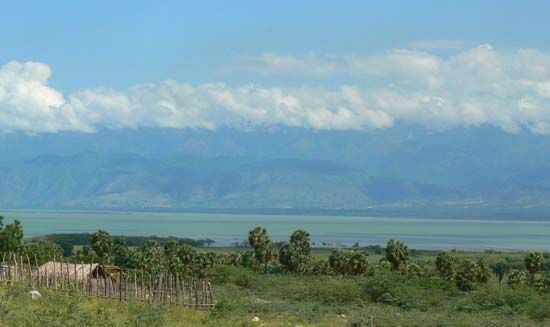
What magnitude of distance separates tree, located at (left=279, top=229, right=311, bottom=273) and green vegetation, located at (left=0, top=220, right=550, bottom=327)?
0.15 metres

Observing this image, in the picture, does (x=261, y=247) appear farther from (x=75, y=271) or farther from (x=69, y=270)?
(x=75, y=271)

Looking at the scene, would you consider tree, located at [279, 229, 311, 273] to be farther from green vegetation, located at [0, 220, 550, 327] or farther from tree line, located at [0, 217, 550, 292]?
green vegetation, located at [0, 220, 550, 327]

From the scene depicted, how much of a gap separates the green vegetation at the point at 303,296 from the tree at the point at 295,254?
0.15 meters

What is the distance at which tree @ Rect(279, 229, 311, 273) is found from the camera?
130m

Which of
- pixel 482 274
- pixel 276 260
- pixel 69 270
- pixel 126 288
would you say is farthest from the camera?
pixel 276 260

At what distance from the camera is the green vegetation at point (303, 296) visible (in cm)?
4173

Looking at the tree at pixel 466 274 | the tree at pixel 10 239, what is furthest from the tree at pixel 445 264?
the tree at pixel 10 239

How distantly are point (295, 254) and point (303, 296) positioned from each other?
5304 cm

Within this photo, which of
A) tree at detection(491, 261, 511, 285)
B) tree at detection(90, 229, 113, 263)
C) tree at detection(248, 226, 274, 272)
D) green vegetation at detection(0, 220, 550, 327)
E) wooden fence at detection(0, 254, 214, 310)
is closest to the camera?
green vegetation at detection(0, 220, 550, 327)

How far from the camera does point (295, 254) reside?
130 m

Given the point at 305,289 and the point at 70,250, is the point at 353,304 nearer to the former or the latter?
the point at 305,289

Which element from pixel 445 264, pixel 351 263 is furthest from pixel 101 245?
pixel 445 264

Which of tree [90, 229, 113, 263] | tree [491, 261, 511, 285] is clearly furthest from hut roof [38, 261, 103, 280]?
tree [491, 261, 511, 285]

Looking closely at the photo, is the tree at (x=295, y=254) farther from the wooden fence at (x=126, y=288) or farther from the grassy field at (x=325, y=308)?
the wooden fence at (x=126, y=288)
